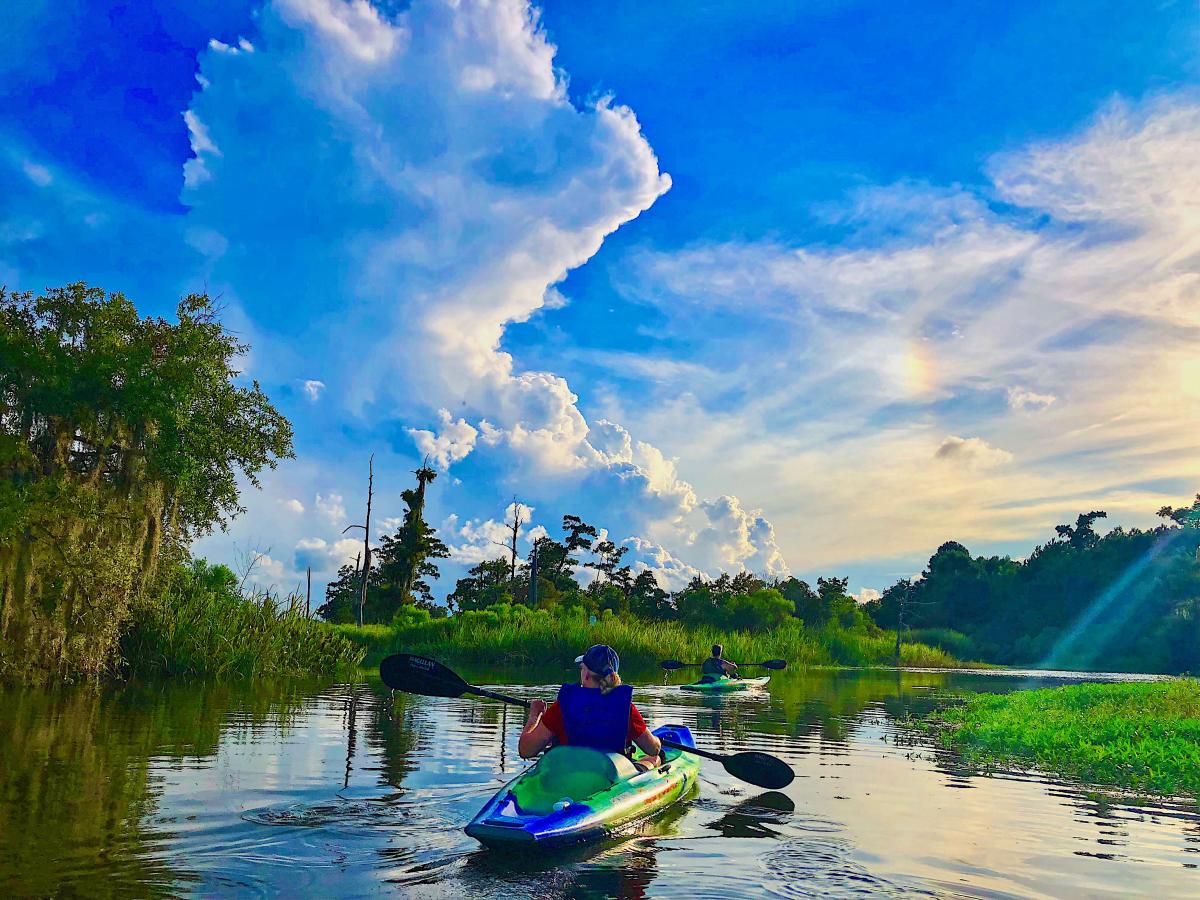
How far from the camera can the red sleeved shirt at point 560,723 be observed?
9.64 m

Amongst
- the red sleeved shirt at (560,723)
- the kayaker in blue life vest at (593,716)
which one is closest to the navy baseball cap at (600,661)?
the kayaker in blue life vest at (593,716)

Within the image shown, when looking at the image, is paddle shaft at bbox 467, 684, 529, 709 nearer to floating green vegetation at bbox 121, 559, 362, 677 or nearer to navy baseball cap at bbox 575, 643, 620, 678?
navy baseball cap at bbox 575, 643, 620, 678

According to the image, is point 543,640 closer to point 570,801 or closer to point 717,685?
point 717,685

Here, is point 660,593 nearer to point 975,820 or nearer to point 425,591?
point 425,591

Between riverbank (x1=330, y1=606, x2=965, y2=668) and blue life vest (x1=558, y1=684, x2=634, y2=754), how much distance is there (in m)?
25.5

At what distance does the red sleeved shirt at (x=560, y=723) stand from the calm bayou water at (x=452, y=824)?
0.91 metres

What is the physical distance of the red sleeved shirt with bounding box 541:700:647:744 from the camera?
380 inches

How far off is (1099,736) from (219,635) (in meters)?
20.4

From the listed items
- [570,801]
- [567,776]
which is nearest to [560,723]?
[567,776]

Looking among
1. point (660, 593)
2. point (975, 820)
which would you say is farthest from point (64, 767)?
point (660, 593)

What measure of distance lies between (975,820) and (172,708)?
1466cm

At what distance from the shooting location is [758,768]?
11062 millimetres

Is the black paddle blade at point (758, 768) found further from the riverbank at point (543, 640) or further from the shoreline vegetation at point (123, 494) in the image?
the riverbank at point (543, 640)

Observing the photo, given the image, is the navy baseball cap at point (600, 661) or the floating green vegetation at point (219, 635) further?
the floating green vegetation at point (219, 635)
